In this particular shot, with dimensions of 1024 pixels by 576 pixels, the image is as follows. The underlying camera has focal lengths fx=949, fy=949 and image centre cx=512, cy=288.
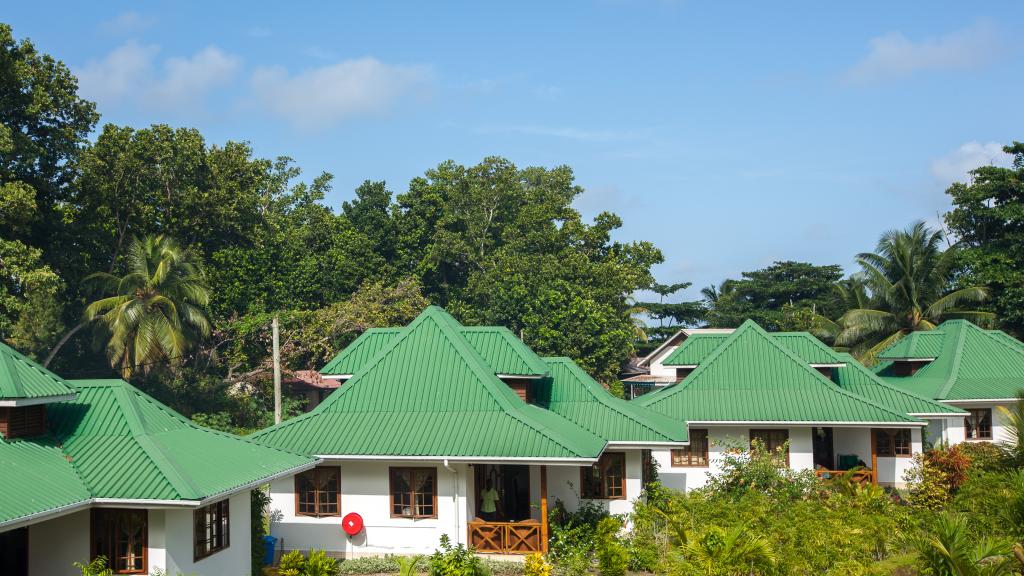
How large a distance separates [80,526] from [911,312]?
4322 cm

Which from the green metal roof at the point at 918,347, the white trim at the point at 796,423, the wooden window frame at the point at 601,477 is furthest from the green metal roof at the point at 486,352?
the green metal roof at the point at 918,347

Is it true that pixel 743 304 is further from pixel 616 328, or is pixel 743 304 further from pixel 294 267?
pixel 294 267

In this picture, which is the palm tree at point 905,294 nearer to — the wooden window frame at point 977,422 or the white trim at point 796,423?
the wooden window frame at point 977,422

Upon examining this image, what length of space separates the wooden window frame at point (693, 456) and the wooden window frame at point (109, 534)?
18049 millimetres

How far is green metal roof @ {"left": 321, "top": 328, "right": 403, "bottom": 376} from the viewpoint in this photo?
25763 mm

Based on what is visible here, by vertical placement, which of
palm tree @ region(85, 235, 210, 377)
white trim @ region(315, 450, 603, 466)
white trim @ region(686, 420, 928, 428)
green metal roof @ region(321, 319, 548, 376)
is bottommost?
white trim @ region(315, 450, 603, 466)

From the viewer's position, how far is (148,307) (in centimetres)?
3909

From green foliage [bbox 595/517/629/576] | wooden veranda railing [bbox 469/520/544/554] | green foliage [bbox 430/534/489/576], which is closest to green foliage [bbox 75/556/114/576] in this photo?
green foliage [bbox 430/534/489/576]

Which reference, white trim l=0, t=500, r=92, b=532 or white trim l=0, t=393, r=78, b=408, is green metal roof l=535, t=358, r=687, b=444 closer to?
white trim l=0, t=393, r=78, b=408

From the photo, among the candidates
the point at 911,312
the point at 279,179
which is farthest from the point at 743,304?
the point at 279,179

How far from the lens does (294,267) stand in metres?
52.6

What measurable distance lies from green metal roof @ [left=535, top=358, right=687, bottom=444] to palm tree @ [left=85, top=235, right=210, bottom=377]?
1894 cm

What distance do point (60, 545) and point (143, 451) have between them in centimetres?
205

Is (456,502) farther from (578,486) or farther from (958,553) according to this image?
(958,553)
